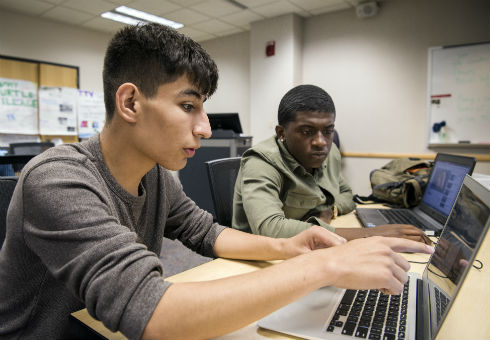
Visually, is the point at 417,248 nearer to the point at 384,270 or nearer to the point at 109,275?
the point at 384,270

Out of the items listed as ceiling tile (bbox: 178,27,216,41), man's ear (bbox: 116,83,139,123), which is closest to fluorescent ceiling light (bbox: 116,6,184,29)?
ceiling tile (bbox: 178,27,216,41)

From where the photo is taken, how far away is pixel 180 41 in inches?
31.1

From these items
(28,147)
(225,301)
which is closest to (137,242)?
(225,301)

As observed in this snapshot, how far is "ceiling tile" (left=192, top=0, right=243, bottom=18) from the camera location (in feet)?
12.7

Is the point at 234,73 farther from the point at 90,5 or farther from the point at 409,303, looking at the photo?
the point at 409,303

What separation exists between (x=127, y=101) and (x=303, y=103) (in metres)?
0.77

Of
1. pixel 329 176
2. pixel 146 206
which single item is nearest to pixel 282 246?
pixel 146 206

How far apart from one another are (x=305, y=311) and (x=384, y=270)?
175 mm

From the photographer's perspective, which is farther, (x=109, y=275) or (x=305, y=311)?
(x=305, y=311)

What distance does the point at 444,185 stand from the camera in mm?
1393

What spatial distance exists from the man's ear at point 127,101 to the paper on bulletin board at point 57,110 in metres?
4.45

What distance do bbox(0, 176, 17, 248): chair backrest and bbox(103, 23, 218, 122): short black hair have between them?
1.56ft

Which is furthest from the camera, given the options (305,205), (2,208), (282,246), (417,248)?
(305,205)

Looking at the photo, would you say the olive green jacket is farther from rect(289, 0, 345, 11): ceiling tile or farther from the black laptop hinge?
rect(289, 0, 345, 11): ceiling tile
